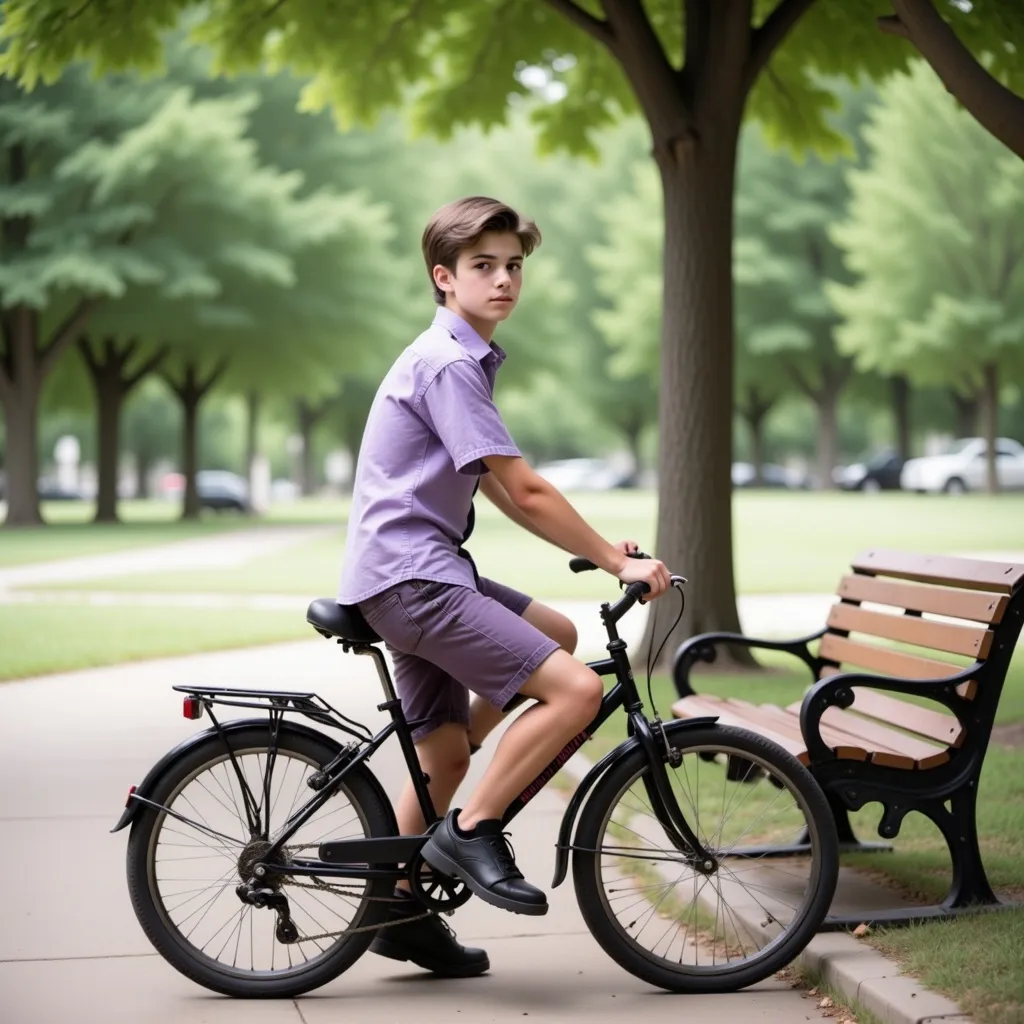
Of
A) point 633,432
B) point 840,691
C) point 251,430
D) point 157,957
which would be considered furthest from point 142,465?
point 840,691

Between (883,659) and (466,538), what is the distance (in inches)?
89.0

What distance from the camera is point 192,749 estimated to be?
13.5 feet

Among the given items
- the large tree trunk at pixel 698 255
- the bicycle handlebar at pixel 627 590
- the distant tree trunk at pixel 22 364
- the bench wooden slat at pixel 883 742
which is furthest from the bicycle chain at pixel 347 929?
the distant tree trunk at pixel 22 364

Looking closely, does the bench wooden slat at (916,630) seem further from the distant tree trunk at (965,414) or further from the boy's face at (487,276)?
the distant tree trunk at (965,414)

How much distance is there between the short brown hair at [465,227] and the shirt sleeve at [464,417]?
1.01ft

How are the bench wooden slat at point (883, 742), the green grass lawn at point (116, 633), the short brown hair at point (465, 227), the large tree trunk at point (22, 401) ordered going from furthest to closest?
the large tree trunk at point (22, 401)
the green grass lawn at point (116, 633)
the bench wooden slat at point (883, 742)
the short brown hair at point (465, 227)

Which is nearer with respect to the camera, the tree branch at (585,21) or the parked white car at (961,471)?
the tree branch at (585,21)

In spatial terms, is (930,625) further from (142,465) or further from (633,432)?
(142,465)

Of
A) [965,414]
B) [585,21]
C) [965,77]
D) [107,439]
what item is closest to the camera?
[965,77]

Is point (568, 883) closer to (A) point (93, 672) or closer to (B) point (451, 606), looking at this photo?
(B) point (451, 606)

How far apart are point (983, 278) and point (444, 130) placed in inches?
1245

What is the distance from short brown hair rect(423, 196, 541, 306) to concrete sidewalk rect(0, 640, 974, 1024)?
6.05ft

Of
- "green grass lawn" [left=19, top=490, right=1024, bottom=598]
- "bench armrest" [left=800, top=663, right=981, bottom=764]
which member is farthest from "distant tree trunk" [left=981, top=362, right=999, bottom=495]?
"bench armrest" [left=800, top=663, right=981, bottom=764]

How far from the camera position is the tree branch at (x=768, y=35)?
10180 millimetres
